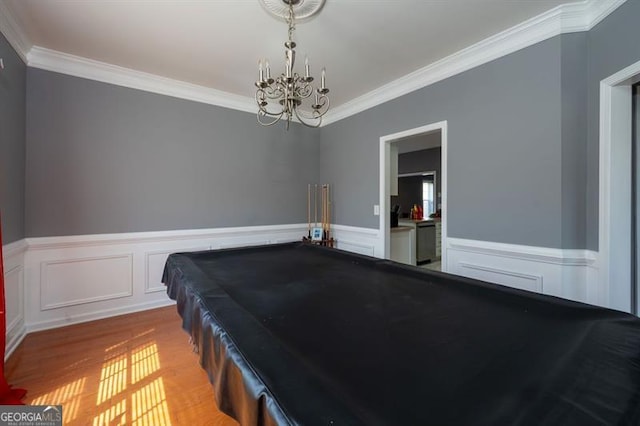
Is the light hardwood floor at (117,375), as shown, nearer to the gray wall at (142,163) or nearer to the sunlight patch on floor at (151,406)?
the sunlight patch on floor at (151,406)

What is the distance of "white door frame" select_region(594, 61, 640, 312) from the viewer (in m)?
1.81

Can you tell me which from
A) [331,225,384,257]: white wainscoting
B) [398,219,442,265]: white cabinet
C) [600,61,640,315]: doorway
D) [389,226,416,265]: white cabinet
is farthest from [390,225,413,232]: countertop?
[600,61,640,315]: doorway

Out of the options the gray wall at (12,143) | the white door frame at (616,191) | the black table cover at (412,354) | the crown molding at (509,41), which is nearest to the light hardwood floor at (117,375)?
the black table cover at (412,354)

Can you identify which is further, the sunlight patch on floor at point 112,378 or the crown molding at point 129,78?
the crown molding at point 129,78

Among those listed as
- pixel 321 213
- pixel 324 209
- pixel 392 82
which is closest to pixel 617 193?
pixel 392 82

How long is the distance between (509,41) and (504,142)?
32.1 inches

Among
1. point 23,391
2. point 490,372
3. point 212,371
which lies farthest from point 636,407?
point 23,391

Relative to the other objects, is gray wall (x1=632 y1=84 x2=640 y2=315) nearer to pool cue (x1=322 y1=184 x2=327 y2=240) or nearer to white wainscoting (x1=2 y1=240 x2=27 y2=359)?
pool cue (x1=322 y1=184 x2=327 y2=240)

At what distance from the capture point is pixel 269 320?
1145mm

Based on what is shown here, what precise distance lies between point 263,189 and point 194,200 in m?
0.92

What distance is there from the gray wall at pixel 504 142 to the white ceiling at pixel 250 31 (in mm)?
339

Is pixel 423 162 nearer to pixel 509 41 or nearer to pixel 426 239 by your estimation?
pixel 426 239

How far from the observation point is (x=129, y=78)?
9.57 ft

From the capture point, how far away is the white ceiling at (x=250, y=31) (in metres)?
1.95
